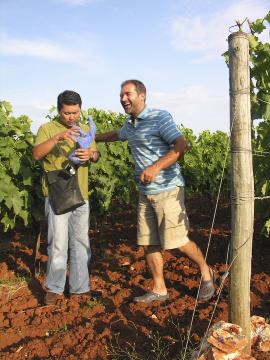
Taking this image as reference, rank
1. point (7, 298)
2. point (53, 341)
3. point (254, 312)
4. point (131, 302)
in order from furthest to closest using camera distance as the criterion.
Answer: point (7, 298) → point (131, 302) → point (254, 312) → point (53, 341)

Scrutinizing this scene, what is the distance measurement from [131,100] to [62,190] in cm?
99

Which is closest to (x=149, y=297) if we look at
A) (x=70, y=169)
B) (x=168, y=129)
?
(x=70, y=169)

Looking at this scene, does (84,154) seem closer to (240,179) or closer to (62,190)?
(62,190)

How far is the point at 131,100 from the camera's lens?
144 inches

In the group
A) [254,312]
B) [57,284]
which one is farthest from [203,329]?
[57,284]

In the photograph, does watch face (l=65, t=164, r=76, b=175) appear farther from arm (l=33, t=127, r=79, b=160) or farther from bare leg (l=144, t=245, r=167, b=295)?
bare leg (l=144, t=245, r=167, b=295)

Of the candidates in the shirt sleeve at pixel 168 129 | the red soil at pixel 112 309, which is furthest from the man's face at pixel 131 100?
the red soil at pixel 112 309

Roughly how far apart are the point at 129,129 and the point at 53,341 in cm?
186

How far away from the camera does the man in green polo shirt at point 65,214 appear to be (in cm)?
367

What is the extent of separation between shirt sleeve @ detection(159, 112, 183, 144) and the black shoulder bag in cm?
86

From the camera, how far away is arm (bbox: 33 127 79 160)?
353 centimetres

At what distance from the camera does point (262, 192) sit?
4.09 metres

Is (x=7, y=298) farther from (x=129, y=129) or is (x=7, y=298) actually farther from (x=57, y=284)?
(x=129, y=129)

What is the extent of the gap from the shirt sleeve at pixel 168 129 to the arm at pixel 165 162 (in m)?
0.05
